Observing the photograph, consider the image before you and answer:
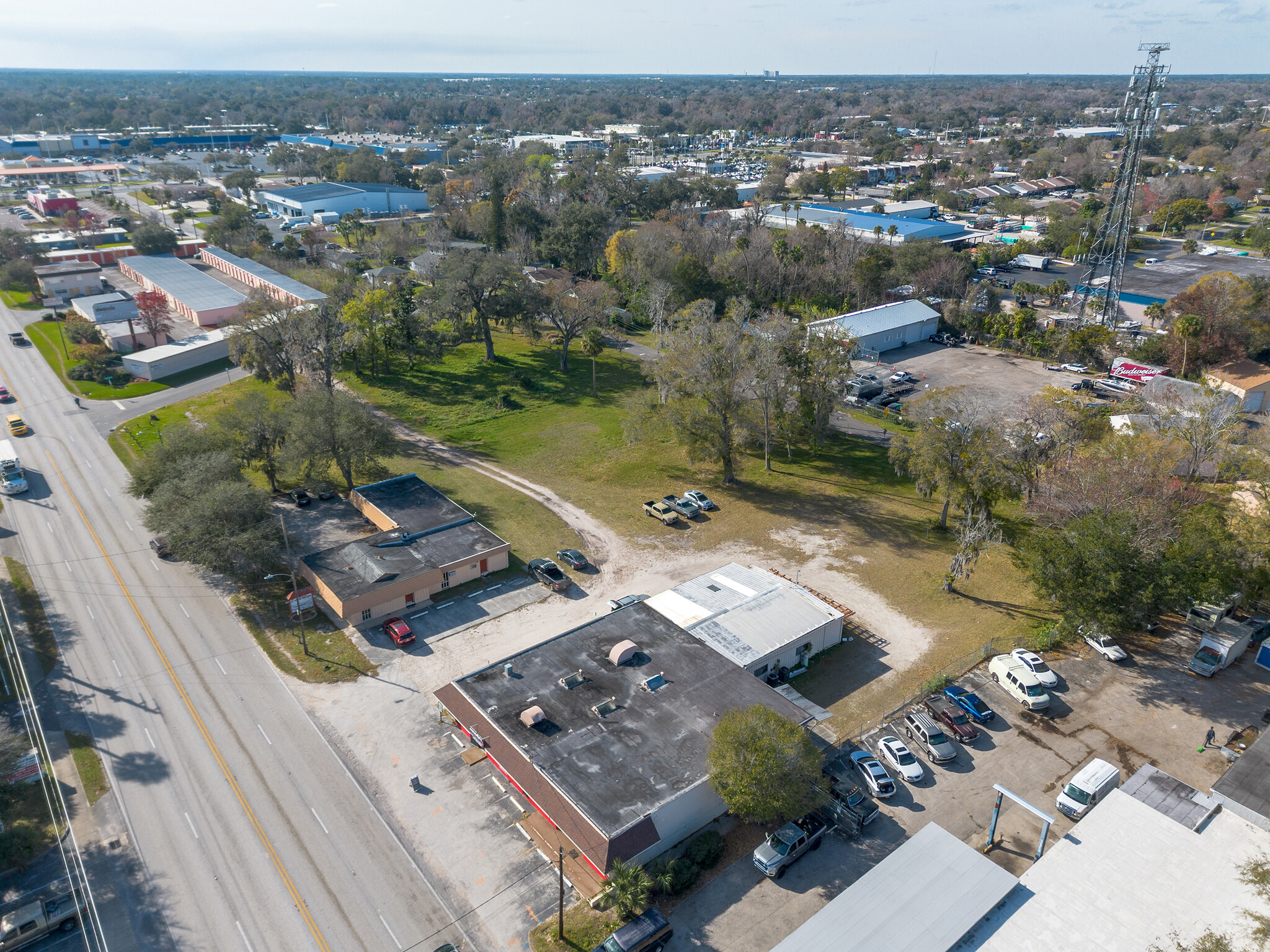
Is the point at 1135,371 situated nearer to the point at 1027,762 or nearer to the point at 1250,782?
the point at 1250,782

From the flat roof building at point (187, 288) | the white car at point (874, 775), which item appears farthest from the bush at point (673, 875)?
the flat roof building at point (187, 288)

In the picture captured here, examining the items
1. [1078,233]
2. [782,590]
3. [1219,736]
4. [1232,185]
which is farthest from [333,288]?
[1232,185]

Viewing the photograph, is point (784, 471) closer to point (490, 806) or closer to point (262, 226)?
point (490, 806)

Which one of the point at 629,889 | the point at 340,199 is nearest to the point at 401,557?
the point at 629,889

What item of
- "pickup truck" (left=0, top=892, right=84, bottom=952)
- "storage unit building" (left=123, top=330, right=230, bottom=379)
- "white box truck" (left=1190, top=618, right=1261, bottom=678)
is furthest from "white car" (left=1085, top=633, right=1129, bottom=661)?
"storage unit building" (left=123, top=330, right=230, bottom=379)

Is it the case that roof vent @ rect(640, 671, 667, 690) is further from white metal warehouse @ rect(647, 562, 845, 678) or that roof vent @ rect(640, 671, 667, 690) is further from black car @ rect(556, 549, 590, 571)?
black car @ rect(556, 549, 590, 571)

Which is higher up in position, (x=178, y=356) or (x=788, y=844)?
(x=178, y=356)

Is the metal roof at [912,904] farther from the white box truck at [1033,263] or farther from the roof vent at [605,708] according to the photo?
the white box truck at [1033,263]

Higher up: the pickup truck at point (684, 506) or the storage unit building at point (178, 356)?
the storage unit building at point (178, 356)
